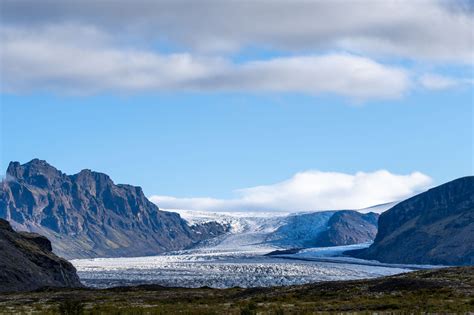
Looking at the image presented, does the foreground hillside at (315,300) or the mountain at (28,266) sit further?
the mountain at (28,266)

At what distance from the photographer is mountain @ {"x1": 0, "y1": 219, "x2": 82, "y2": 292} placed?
138800mm

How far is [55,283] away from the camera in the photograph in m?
151

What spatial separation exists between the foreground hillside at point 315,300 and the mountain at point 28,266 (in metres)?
43.3

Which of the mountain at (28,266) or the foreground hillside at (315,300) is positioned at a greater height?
the mountain at (28,266)

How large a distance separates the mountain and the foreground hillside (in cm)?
4332

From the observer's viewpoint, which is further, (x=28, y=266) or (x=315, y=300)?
(x=28, y=266)

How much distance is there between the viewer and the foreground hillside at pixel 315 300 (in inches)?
2467

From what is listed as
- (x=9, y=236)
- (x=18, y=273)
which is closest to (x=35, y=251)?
(x=9, y=236)

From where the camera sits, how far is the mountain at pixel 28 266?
13880 cm

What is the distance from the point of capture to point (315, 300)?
76.1 meters

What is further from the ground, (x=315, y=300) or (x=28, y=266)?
(x=28, y=266)

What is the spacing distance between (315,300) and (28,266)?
8241 cm

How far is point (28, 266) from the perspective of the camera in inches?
5822

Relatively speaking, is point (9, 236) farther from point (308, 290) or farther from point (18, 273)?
point (308, 290)
